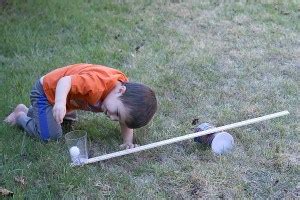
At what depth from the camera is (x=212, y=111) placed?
400cm

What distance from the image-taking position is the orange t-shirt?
323 cm

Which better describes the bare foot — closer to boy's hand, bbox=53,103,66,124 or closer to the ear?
boy's hand, bbox=53,103,66,124

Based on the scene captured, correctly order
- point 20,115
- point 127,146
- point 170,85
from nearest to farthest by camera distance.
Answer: point 127,146 → point 20,115 → point 170,85

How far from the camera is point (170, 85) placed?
14.6 ft

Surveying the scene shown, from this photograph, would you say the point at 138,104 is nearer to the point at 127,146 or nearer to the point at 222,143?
the point at 127,146

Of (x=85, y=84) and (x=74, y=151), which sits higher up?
(x=85, y=84)

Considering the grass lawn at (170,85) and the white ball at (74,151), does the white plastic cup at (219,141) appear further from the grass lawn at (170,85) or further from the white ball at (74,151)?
the white ball at (74,151)

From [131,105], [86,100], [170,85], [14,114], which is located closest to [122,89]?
[131,105]

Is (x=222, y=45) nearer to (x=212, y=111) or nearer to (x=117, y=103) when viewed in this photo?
(x=212, y=111)

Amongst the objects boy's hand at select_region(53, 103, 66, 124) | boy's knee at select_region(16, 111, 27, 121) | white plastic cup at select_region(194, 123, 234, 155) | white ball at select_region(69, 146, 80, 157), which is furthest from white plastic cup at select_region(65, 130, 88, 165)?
white plastic cup at select_region(194, 123, 234, 155)

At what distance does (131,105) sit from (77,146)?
1.56ft

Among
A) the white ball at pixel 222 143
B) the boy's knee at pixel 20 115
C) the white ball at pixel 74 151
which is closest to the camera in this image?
the white ball at pixel 74 151

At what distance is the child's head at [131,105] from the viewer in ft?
10.1

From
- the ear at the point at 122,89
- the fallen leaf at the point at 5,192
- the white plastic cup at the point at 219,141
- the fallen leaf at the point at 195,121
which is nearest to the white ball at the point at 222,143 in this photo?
the white plastic cup at the point at 219,141
